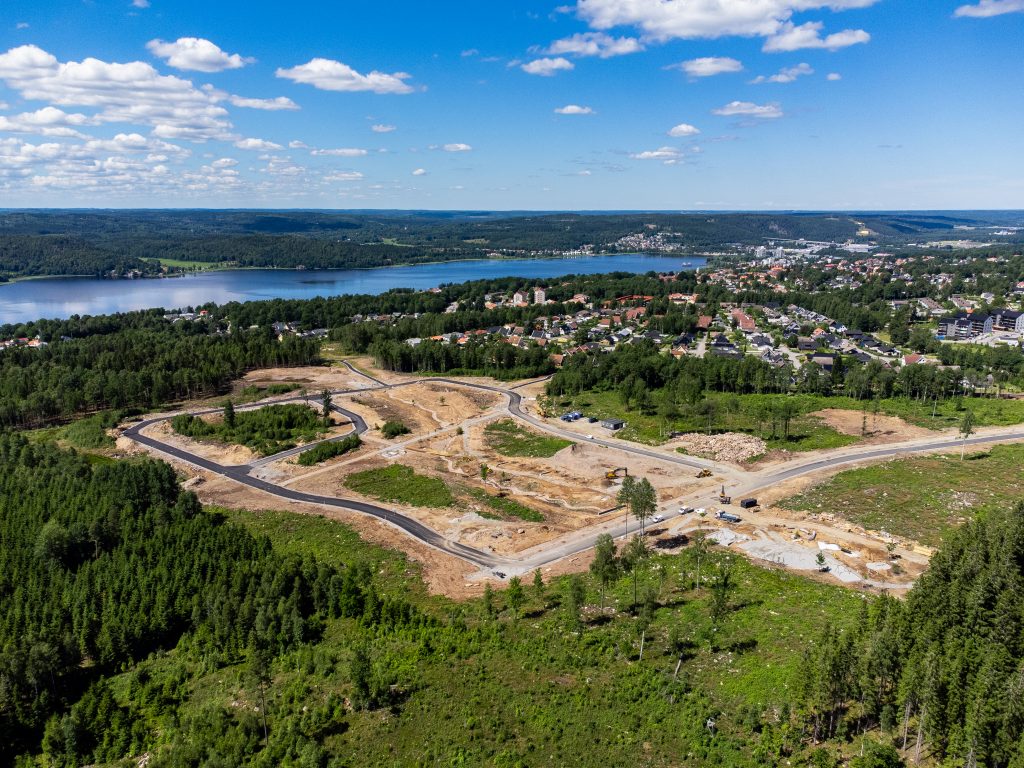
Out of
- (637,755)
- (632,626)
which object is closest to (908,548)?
(632,626)

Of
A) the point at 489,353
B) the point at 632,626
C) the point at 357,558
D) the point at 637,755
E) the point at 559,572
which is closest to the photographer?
the point at 637,755

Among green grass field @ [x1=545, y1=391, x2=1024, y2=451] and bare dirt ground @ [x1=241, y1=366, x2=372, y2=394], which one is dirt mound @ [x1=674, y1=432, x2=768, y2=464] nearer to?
green grass field @ [x1=545, y1=391, x2=1024, y2=451]

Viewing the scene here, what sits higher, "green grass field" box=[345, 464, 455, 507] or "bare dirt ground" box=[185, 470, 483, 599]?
"green grass field" box=[345, 464, 455, 507]

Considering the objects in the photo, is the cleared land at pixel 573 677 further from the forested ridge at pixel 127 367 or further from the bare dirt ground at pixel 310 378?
the forested ridge at pixel 127 367

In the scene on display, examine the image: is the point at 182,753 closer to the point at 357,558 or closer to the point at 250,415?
the point at 357,558

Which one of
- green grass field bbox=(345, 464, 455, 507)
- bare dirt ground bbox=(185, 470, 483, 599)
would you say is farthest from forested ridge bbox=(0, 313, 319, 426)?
green grass field bbox=(345, 464, 455, 507)

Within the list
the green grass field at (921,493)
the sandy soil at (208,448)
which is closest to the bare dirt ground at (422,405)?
the sandy soil at (208,448)

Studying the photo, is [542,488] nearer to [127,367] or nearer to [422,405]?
[422,405]
